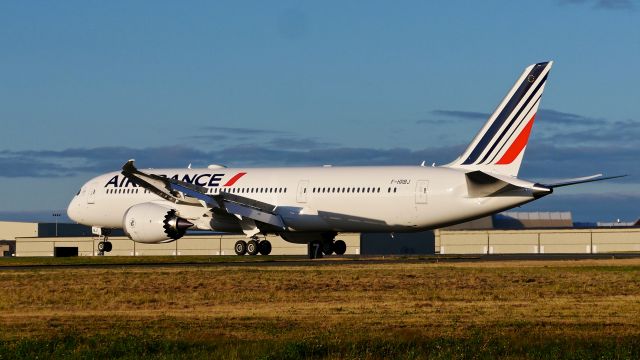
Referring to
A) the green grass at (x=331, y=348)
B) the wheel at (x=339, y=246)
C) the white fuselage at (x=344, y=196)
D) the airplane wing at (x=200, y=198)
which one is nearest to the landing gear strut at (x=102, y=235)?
the white fuselage at (x=344, y=196)

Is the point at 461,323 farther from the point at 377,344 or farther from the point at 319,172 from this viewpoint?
the point at 319,172

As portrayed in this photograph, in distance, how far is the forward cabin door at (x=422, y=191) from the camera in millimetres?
54719

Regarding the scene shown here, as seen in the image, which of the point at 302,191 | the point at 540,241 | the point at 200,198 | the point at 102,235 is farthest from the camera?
the point at 540,241

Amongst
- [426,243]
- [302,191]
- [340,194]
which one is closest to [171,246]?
[426,243]

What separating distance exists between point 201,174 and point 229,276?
76.9ft

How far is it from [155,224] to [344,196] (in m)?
9.79

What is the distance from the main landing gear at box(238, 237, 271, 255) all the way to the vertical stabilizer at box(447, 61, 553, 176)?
12614 millimetres

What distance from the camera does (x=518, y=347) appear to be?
19359 mm

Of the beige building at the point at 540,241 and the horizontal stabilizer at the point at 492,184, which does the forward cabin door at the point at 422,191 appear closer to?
the horizontal stabilizer at the point at 492,184

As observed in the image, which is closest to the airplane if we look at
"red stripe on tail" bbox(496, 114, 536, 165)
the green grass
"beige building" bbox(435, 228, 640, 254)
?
"red stripe on tail" bbox(496, 114, 536, 165)

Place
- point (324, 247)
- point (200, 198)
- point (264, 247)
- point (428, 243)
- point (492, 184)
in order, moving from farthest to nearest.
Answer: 1. point (428, 243)
2. point (324, 247)
3. point (264, 247)
4. point (200, 198)
5. point (492, 184)

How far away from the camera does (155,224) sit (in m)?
58.0

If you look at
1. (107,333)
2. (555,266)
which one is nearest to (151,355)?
(107,333)

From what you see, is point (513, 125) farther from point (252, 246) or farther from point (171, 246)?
point (171, 246)
